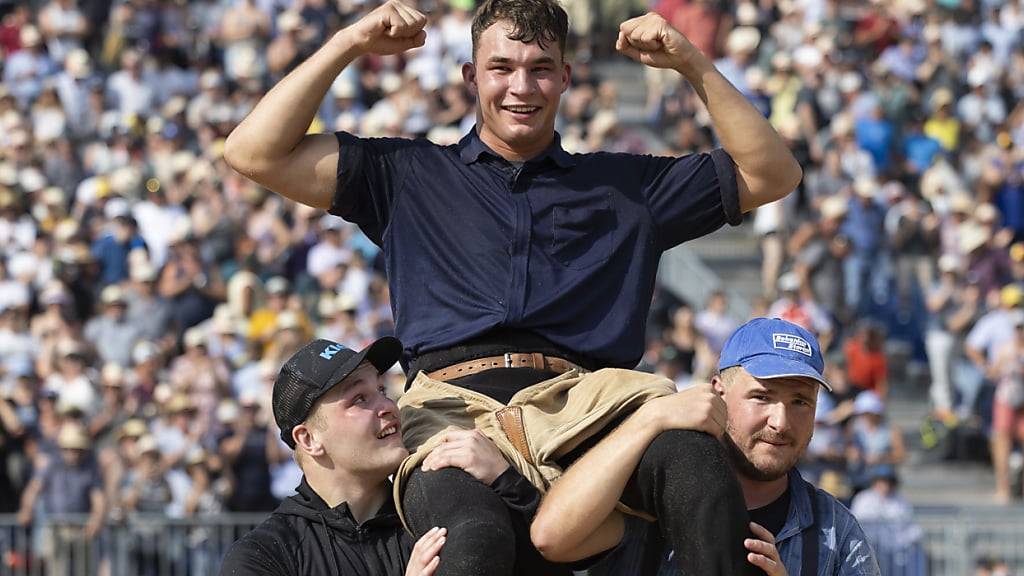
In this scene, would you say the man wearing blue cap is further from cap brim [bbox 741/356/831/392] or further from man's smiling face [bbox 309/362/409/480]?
man's smiling face [bbox 309/362/409/480]

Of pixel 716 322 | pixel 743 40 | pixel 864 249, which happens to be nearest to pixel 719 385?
pixel 716 322

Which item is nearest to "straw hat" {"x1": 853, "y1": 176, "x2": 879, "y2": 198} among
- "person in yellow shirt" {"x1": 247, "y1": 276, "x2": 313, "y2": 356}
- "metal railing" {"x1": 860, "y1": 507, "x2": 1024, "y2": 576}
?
"metal railing" {"x1": 860, "y1": 507, "x2": 1024, "y2": 576}

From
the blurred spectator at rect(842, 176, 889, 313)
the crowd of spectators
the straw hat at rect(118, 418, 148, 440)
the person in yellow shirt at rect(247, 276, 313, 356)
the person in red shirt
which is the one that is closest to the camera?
the straw hat at rect(118, 418, 148, 440)

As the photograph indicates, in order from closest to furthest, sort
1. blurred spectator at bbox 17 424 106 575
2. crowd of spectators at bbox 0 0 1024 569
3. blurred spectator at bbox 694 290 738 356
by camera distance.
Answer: blurred spectator at bbox 17 424 106 575
crowd of spectators at bbox 0 0 1024 569
blurred spectator at bbox 694 290 738 356

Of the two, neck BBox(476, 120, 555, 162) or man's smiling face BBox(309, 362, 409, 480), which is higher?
neck BBox(476, 120, 555, 162)

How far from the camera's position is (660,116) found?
1780 cm

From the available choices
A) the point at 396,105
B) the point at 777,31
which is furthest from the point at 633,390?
the point at 777,31

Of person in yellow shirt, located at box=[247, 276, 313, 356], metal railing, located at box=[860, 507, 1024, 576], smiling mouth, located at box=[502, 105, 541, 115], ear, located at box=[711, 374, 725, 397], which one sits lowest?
metal railing, located at box=[860, 507, 1024, 576]

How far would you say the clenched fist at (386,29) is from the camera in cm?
530

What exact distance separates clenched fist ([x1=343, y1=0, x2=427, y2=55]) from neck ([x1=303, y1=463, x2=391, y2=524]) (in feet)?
3.63

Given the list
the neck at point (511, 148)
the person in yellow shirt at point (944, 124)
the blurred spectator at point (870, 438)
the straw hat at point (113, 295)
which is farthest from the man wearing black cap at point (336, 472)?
the person in yellow shirt at point (944, 124)

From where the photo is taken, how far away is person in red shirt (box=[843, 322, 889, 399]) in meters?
14.8

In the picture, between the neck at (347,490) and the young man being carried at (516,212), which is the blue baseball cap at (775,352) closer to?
the young man being carried at (516,212)

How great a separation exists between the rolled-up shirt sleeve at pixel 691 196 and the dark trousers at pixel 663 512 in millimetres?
812
